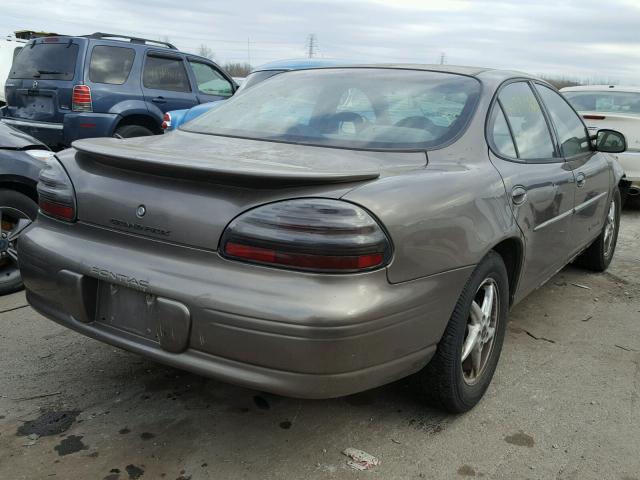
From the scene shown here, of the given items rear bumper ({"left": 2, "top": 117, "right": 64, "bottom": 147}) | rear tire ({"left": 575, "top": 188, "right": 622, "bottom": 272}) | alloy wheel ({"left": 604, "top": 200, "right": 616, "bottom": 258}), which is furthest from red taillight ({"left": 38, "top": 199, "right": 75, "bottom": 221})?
rear bumper ({"left": 2, "top": 117, "right": 64, "bottom": 147})

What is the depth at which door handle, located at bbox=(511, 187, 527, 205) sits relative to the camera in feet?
9.18

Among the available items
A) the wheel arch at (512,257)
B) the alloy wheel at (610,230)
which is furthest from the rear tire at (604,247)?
the wheel arch at (512,257)

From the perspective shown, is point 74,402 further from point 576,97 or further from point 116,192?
point 576,97

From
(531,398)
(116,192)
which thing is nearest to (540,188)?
(531,398)

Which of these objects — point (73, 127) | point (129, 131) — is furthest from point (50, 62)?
point (129, 131)

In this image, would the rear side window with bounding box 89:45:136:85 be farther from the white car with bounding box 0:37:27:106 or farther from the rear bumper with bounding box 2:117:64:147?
the white car with bounding box 0:37:27:106

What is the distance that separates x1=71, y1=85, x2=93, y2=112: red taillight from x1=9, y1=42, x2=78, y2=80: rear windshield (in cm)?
24

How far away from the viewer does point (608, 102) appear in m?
8.14

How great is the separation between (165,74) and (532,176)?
6.86m

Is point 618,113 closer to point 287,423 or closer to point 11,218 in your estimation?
point 287,423

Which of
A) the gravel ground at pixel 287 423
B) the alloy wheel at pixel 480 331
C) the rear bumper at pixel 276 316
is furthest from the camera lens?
the alloy wheel at pixel 480 331

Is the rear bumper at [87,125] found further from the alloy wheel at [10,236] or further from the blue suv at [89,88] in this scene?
the alloy wheel at [10,236]

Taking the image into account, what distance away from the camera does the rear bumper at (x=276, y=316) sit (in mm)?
1962

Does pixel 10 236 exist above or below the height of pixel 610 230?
below
